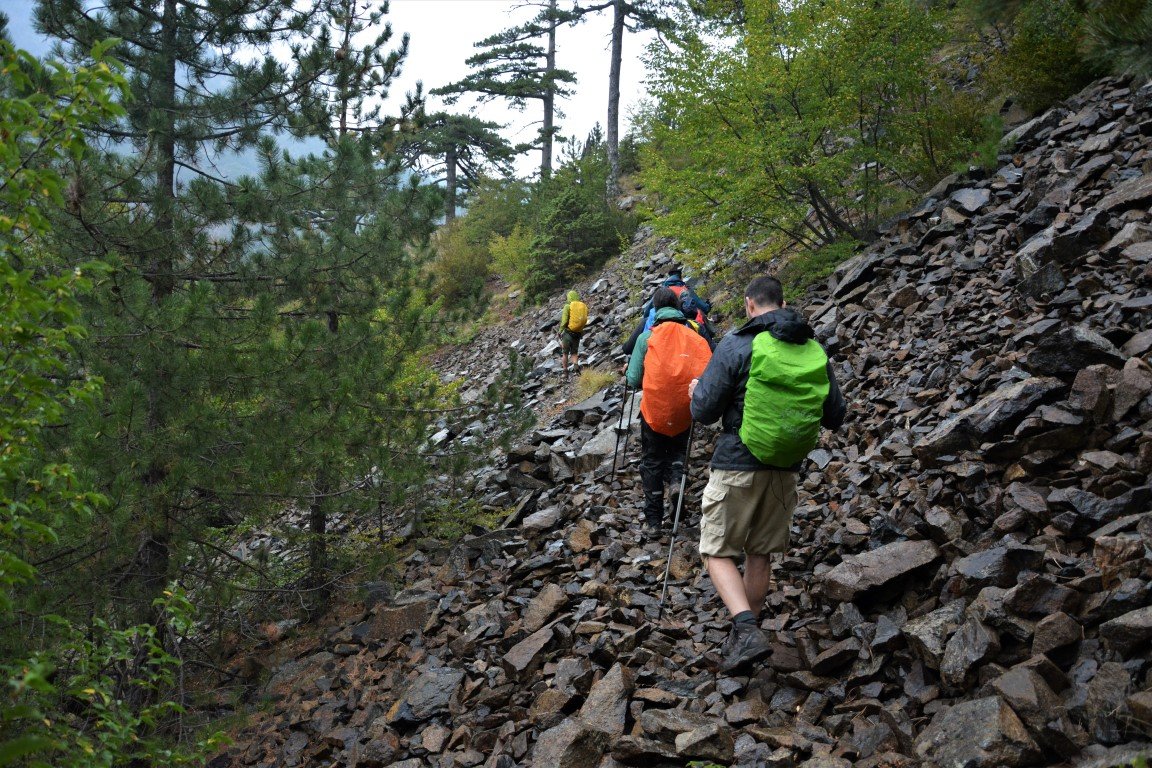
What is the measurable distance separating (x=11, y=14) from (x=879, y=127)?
33.2 ft

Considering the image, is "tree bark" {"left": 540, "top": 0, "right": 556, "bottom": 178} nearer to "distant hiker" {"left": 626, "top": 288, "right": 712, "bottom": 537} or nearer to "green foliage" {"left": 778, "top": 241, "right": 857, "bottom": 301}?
"green foliage" {"left": 778, "top": 241, "right": 857, "bottom": 301}

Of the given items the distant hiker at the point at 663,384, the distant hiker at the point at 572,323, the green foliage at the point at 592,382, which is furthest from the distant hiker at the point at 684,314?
the distant hiker at the point at 572,323

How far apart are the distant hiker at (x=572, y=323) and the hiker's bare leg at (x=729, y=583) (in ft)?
31.9

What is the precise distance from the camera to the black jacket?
4.65m

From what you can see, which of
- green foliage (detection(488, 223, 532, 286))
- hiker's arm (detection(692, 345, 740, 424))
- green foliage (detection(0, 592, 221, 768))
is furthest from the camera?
green foliage (detection(488, 223, 532, 286))

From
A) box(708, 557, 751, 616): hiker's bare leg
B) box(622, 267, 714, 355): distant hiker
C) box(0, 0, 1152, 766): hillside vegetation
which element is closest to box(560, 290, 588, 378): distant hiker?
box(0, 0, 1152, 766): hillside vegetation

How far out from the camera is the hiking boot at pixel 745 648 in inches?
174

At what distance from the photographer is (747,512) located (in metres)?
4.75

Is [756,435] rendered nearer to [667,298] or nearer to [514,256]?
[667,298]

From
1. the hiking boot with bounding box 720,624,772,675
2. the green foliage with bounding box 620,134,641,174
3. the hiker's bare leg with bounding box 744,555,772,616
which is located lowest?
the hiking boot with bounding box 720,624,772,675

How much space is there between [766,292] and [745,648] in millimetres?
2261

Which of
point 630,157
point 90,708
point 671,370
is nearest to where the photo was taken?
point 90,708

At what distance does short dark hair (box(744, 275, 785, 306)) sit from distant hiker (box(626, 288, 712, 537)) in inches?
67.3

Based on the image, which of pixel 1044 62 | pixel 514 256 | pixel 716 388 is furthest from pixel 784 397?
pixel 514 256
